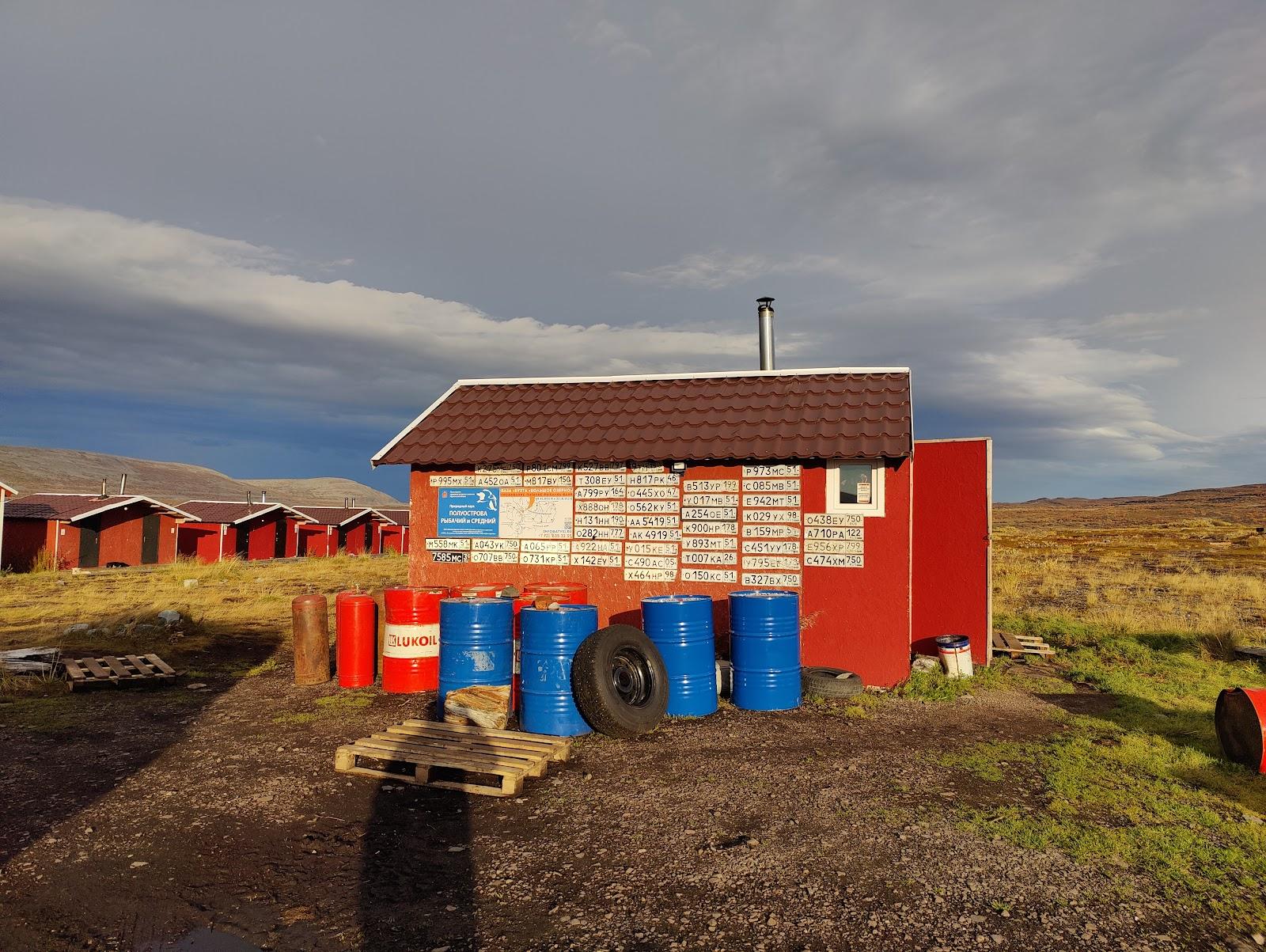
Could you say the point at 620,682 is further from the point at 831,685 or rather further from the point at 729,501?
the point at 729,501

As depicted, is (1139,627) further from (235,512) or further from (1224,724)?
(235,512)

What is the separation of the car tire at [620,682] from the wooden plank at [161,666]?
588cm

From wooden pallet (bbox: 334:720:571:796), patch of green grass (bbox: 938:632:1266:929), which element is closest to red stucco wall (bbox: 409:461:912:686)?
patch of green grass (bbox: 938:632:1266:929)

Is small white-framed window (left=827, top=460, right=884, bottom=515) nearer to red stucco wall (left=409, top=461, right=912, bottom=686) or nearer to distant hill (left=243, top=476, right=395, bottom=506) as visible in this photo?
red stucco wall (left=409, top=461, right=912, bottom=686)

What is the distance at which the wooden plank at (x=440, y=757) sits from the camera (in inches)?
232

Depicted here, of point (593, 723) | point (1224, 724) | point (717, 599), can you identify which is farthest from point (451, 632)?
point (1224, 724)

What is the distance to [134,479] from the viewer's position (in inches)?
5551

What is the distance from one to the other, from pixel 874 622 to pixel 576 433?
4.65 meters

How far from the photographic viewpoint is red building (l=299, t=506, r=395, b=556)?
1784 inches

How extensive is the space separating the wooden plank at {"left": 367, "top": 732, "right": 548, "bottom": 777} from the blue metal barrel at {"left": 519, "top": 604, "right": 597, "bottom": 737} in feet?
2.97

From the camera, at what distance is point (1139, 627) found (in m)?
13.5

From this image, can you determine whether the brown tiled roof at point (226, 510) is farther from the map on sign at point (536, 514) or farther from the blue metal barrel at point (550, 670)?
the blue metal barrel at point (550, 670)

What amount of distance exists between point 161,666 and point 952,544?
10.8 meters

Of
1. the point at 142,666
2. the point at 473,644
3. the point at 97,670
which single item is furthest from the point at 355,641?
the point at 97,670
